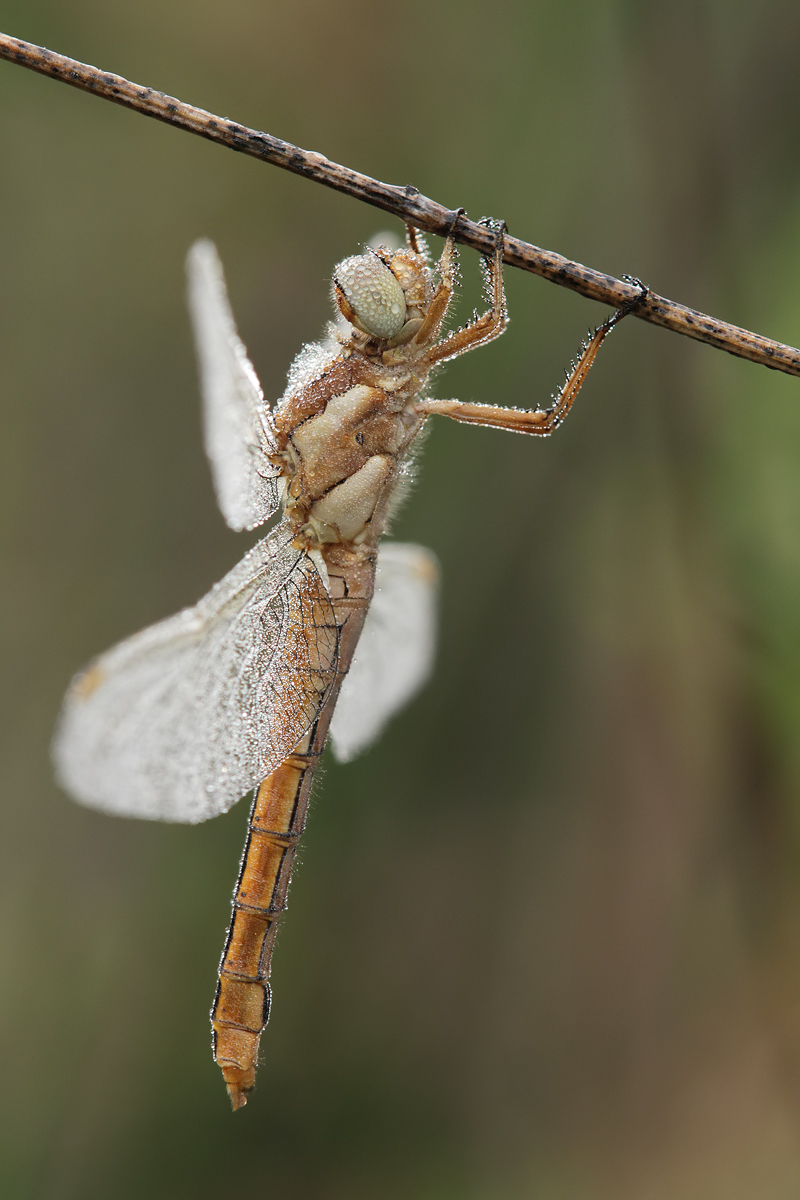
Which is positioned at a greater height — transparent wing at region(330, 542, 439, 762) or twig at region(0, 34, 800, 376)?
twig at region(0, 34, 800, 376)

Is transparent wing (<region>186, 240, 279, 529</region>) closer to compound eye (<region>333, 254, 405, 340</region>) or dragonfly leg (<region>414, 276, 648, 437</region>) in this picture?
compound eye (<region>333, 254, 405, 340</region>)

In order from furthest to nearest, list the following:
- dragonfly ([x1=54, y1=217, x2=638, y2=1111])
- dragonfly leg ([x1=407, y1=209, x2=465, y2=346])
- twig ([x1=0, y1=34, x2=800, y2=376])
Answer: dragonfly ([x1=54, y1=217, x2=638, y2=1111])
dragonfly leg ([x1=407, y1=209, x2=465, y2=346])
twig ([x1=0, y1=34, x2=800, y2=376])

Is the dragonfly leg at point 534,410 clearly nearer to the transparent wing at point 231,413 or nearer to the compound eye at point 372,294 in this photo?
the compound eye at point 372,294

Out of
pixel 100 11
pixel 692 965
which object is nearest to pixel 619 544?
pixel 692 965

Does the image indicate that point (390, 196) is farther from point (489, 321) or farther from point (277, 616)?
point (277, 616)

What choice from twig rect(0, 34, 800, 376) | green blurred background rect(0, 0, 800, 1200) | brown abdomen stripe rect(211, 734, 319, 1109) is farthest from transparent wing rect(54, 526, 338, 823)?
green blurred background rect(0, 0, 800, 1200)

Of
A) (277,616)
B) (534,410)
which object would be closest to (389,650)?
(277,616)

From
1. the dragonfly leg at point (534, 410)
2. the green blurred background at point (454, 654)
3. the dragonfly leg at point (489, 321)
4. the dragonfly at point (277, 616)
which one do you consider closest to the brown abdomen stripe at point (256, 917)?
the dragonfly at point (277, 616)
